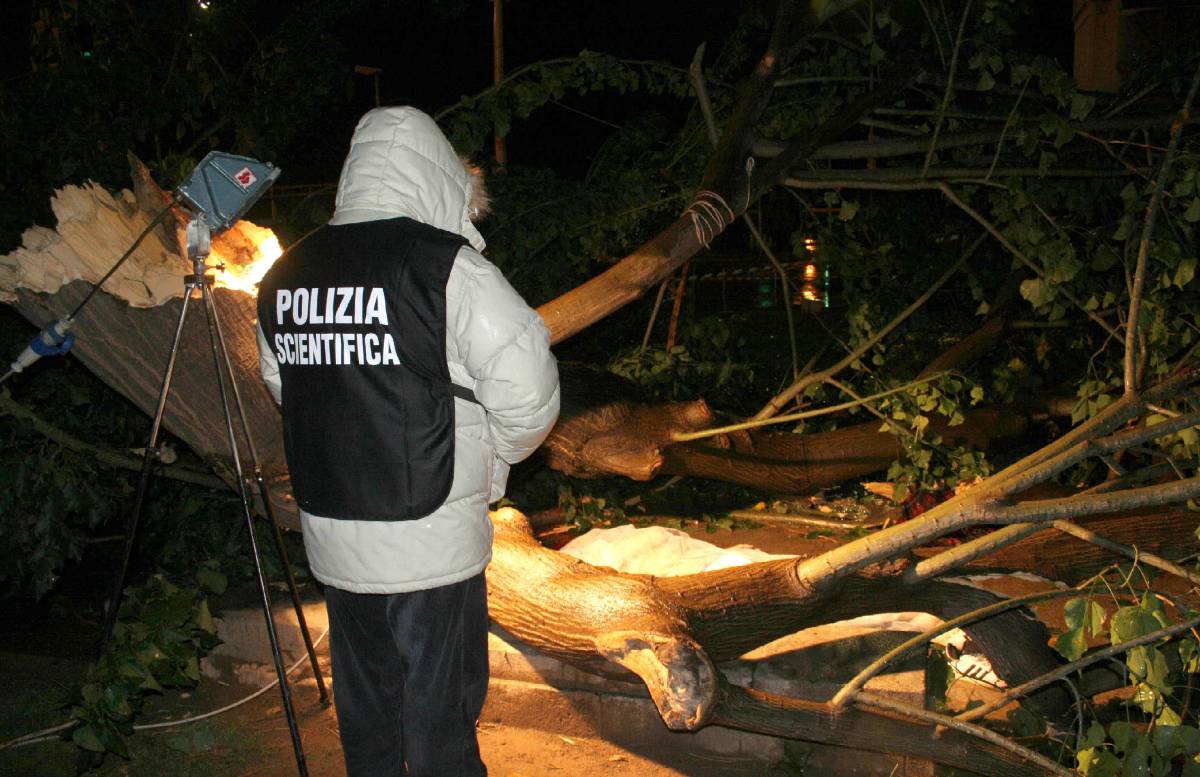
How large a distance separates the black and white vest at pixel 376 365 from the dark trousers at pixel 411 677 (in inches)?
10.8

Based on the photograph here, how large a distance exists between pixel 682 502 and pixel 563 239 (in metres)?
1.91

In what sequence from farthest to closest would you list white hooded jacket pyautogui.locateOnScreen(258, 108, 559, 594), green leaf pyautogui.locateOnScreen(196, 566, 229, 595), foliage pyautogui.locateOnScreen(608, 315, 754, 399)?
foliage pyautogui.locateOnScreen(608, 315, 754, 399), green leaf pyautogui.locateOnScreen(196, 566, 229, 595), white hooded jacket pyautogui.locateOnScreen(258, 108, 559, 594)

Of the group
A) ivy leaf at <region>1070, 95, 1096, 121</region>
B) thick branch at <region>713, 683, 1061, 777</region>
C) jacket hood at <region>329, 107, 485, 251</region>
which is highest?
ivy leaf at <region>1070, 95, 1096, 121</region>

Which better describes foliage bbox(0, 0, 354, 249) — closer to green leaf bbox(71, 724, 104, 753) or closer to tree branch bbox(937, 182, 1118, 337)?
green leaf bbox(71, 724, 104, 753)

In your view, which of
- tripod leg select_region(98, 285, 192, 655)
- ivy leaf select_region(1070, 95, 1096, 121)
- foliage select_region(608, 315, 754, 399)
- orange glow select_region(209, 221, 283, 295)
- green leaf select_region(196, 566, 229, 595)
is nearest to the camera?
tripod leg select_region(98, 285, 192, 655)

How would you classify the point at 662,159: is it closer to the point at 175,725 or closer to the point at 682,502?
the point at 682,502

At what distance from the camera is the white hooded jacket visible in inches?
87.0

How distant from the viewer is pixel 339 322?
226 centimetres

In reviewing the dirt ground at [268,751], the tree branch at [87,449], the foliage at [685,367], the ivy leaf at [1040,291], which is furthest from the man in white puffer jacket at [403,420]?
the foliage at [685,367]

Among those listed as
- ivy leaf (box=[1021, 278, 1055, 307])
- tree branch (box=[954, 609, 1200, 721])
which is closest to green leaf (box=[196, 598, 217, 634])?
tree branch (box=[954, 609, 1200, 721])

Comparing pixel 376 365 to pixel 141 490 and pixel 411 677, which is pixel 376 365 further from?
pixel 141 490

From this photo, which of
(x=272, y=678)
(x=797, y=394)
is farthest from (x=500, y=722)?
(x=797, y=394)

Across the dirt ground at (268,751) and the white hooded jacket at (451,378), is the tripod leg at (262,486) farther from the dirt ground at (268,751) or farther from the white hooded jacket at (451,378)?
the white hooded jacket at (451,378)

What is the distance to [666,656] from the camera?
2703 mm
